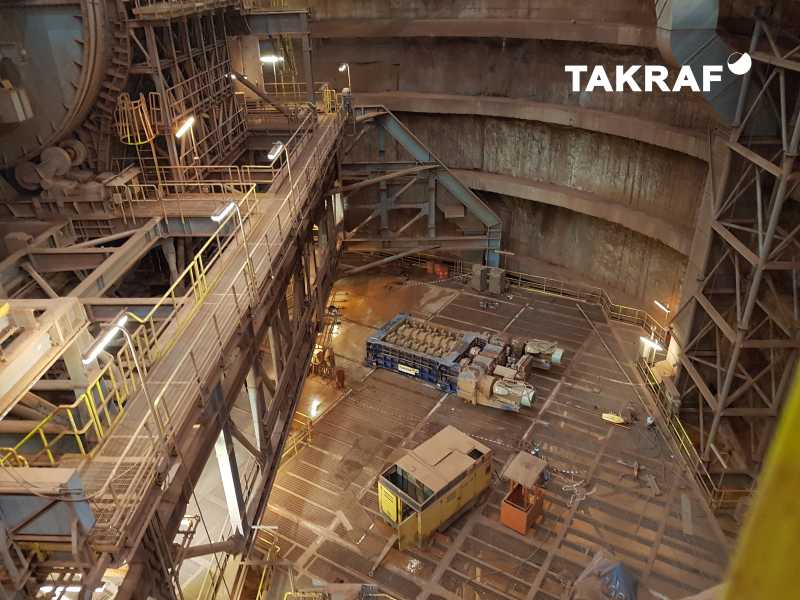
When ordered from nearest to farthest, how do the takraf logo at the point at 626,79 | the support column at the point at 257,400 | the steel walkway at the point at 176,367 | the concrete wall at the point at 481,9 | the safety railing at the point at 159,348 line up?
the steel walkway at the point at 176,367, the safety railing at the point at 159,348, the support column at the point at 257,400, the takraf logo at the point at 626,79, the concrete wall at the point at 481,9

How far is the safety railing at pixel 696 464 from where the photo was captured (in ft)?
49.0

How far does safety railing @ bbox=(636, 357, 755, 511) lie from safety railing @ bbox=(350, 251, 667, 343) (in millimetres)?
3430

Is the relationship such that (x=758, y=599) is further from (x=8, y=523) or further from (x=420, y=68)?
(x=420, y=68)

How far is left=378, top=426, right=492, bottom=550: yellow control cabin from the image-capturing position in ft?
45.5

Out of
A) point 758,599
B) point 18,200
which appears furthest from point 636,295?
point 758,599

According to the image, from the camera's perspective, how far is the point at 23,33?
14820mm

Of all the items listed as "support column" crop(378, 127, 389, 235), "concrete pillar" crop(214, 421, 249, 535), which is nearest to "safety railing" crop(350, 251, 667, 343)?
"support column" crop(378, 127, 389, 235)

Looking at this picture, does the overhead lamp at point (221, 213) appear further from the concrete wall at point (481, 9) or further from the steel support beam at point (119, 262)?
the concrete wall at point (481, 9)

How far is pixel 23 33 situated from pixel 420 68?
649 inches

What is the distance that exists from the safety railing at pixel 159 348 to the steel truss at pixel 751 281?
1060 centimetres

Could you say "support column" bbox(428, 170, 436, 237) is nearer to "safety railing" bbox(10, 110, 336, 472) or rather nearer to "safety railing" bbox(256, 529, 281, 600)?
"safety railing" bbox(10, 110, 336, 472)

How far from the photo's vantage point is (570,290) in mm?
25203

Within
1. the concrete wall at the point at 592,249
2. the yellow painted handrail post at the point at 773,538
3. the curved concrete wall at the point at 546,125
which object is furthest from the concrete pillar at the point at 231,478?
the concrete wall at the point at 592,249

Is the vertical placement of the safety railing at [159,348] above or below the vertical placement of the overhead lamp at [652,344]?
below
